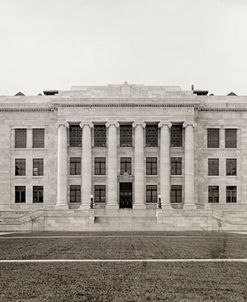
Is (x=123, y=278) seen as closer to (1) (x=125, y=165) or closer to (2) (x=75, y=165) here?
(1) (x=125, y=165)

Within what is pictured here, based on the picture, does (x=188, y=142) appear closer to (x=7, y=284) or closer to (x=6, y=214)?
(x=6, y=214)

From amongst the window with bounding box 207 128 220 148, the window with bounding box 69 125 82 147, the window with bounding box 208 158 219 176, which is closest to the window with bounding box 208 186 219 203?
the window with bounding box 208 158 219 176

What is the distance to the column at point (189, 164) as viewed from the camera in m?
75.1

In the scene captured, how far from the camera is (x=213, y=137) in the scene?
3091 inches

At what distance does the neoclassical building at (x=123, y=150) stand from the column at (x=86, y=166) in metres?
0.13

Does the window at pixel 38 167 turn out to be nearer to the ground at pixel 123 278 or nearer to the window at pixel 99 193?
the window at pixel 99 193

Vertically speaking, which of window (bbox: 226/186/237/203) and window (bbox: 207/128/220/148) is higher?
window (bbox: 207/128/220/148)

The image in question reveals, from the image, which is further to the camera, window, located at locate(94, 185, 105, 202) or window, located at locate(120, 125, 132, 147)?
window, located at locate(120, 125, 132, 147)

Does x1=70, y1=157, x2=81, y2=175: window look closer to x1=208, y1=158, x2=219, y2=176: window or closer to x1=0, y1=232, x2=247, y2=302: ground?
x1=208, y1=158, x2=219, y2=176: window

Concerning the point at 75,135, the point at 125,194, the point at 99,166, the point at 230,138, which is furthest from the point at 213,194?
the point at 75,135

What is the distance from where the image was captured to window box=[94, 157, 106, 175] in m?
76.9

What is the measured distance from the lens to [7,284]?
18844mm

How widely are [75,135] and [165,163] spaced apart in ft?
41.0

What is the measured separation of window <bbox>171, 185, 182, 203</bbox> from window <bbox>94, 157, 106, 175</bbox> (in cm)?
929
